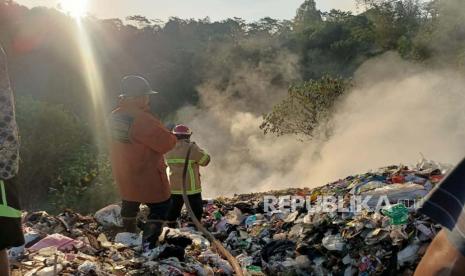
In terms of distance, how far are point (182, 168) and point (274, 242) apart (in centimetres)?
147

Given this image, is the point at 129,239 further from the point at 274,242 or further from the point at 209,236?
the point at 274,242

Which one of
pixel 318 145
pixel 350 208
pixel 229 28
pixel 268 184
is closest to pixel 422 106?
pixel 318 145

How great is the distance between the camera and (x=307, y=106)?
1973 cm

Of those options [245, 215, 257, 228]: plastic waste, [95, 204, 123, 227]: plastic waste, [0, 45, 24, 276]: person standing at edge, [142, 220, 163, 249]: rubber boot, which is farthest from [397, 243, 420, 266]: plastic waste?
[0, 45, 24, 276]: person standing at edge

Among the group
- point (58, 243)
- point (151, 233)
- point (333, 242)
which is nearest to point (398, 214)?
point (333, 242)

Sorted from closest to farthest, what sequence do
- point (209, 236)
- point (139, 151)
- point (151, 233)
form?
1. point (151, 233)
2. point (139, 151)
3. point (209, 236)

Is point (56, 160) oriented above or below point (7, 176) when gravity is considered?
below

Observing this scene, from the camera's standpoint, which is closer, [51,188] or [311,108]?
[51,188]

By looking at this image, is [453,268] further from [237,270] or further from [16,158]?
[237,270]

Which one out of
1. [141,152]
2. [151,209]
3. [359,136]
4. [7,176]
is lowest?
[359,136]

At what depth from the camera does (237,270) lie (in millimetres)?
4215

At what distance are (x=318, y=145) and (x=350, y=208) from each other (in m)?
16.7

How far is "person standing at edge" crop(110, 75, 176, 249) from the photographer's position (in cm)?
458

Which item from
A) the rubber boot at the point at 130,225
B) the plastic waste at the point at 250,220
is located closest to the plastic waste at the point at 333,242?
the plastic waste at the point at 250,220
